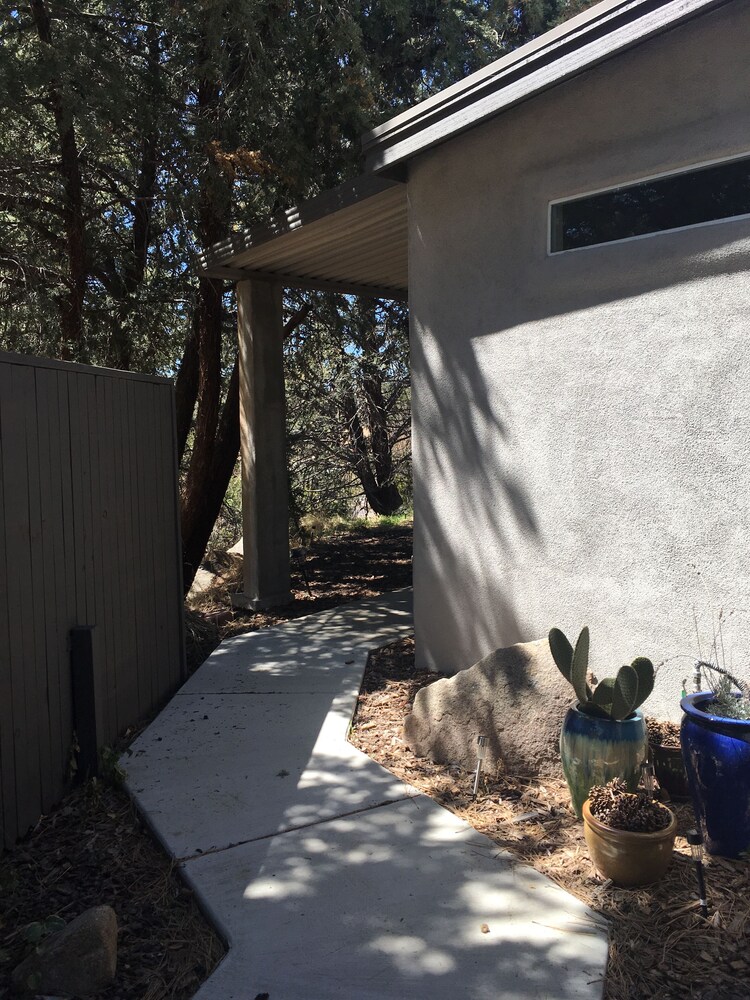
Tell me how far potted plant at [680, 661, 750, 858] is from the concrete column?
5.41 m

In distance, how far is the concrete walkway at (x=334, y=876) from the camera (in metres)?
2.65

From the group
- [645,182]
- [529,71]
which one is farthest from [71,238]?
[645,182]

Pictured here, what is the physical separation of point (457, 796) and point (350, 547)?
26.7 ft

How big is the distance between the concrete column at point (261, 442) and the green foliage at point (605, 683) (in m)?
4.93

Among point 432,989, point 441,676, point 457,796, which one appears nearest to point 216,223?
point 441,676

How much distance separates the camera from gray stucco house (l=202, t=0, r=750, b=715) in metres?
3.92

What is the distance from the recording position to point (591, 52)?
13.4 feet

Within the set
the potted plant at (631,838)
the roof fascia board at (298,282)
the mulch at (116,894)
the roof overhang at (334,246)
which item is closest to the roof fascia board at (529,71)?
the roof overhang at (334,246)

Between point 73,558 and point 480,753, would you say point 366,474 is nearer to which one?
point 73,558

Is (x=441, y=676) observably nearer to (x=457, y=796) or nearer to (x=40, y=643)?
(x=457, y=796)

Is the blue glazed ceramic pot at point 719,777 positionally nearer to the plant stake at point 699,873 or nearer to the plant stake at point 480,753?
the plant stake at point 699,873

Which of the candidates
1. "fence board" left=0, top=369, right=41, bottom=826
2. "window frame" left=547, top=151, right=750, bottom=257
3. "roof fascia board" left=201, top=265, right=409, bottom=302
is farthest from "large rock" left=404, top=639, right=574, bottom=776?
Answer: "roof fascia board" left=201, top=265, right=409, bottom=302

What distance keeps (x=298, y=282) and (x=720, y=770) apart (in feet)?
21.0

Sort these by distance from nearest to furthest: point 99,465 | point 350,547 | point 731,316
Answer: point 731,316 → point 99,465 → point 350,547
